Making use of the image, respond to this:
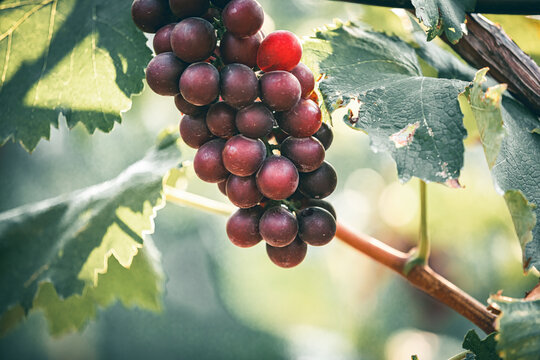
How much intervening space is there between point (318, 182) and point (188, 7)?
0.26m

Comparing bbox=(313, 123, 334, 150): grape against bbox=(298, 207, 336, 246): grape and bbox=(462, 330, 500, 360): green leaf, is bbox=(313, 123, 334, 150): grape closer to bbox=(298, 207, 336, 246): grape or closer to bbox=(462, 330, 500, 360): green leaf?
bbox=(298, 207, 336, 246): grape

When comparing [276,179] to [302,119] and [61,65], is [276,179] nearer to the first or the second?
[302,119]

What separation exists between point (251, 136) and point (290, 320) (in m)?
3.49

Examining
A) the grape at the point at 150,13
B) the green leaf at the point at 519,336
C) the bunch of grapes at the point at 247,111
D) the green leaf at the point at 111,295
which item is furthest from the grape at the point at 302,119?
the green leaf at the point at 111,295

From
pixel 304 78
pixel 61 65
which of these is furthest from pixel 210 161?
pixel 61 65

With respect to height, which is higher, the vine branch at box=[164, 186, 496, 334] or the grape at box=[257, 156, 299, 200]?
the grape at box=[257, 156, 299, 200]

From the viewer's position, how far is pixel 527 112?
2.25ft

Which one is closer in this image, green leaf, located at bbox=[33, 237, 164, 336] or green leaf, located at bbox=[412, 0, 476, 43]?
green leaf, located at bbox=[412, 0, 476, 43]

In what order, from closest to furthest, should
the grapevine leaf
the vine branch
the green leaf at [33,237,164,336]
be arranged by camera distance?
the grapevine leaf → the vine branch → the green leaf at [33,237,164,336]

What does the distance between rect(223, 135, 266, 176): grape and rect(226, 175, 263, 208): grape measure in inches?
0.5

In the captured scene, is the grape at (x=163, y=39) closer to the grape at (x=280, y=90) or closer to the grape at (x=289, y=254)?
the grape at (x=280, y=90)

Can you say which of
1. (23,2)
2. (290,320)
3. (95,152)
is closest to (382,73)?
(23,2)

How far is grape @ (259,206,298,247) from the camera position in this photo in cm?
53

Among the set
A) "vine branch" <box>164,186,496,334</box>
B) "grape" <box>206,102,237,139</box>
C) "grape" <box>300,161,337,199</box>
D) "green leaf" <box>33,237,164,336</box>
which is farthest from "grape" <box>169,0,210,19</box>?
"green leaf" <box>33,237,164,336</box>
